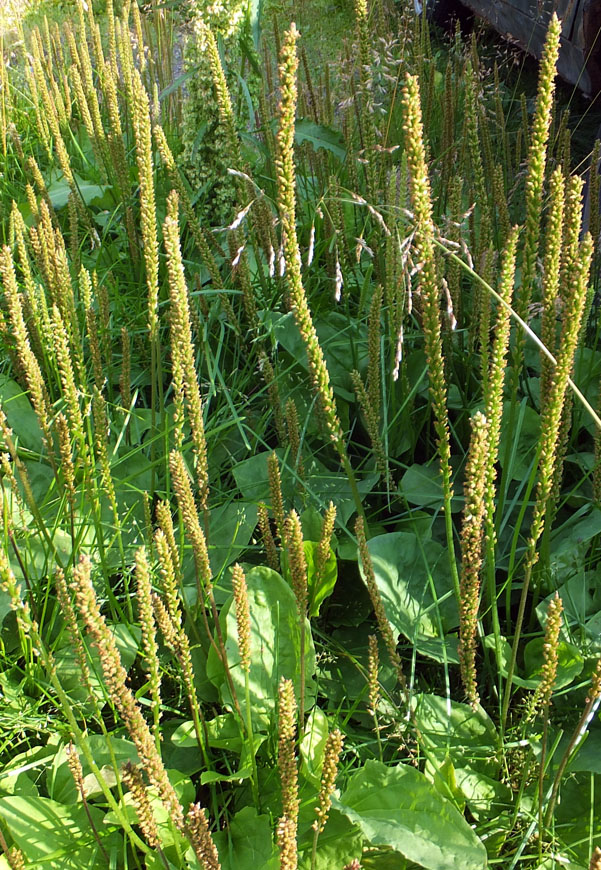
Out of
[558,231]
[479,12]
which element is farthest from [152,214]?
[479,12]

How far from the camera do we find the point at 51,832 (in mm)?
1310

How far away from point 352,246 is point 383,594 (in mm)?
1422

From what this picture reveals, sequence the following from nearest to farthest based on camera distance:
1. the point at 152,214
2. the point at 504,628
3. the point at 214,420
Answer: the point at 152,214, the point at 504,628, the point at 214,420

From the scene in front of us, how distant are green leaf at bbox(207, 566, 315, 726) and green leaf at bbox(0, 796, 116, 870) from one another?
34 centimetres

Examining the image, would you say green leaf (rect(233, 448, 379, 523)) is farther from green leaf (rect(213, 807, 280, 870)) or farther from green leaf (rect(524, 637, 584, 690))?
green leaf (rect(213, 807, 280, 870))

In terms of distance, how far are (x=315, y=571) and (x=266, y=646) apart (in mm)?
218

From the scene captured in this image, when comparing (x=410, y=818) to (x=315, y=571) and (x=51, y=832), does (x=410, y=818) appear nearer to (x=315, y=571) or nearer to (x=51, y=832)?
(x=315, y=571)

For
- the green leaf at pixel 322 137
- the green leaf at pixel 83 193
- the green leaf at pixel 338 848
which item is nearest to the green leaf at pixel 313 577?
the green leaf at pixel 338 848

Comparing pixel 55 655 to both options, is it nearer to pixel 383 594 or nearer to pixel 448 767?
pixel 383 594

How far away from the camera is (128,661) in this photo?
5.20 feet

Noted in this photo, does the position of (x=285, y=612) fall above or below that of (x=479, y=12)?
below

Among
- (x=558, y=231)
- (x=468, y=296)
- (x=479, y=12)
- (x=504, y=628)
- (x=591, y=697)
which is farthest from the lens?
(x=479, y=12)

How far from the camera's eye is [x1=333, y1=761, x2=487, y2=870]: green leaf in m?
1.22

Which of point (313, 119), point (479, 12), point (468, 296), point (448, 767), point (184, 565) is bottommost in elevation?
point (448, 767)
